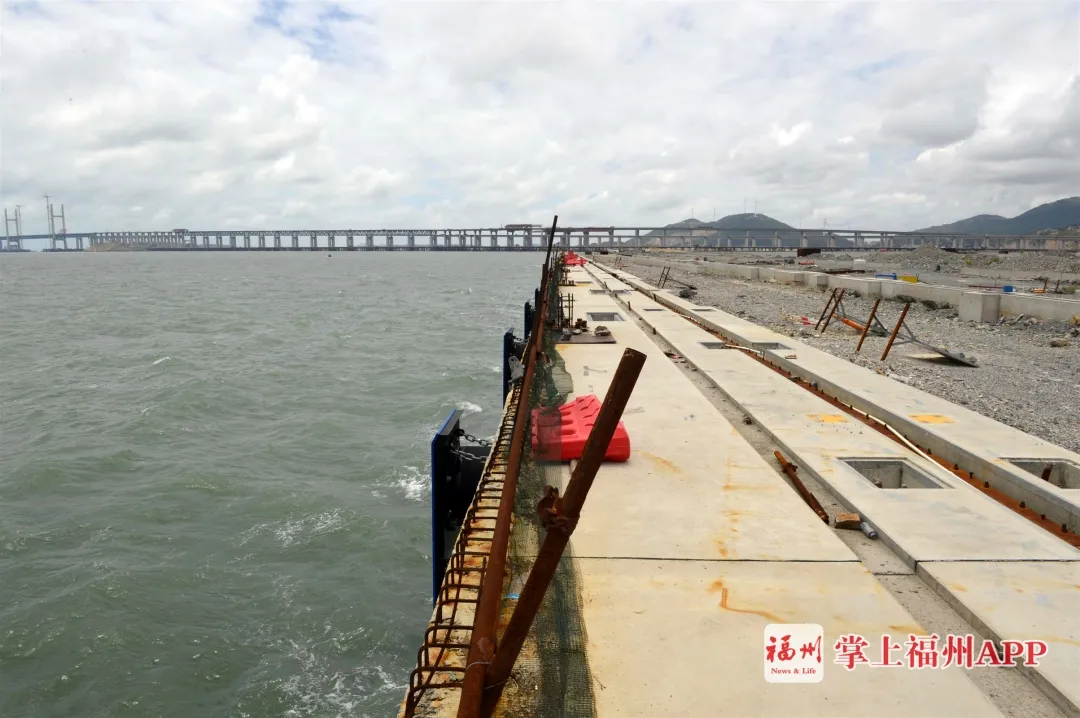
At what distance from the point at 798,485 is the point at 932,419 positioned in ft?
10.5

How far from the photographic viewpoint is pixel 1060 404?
10.7 meters

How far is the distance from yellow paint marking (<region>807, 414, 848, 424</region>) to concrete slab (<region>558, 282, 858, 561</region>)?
3.95 ft

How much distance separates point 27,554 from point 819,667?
419 inches

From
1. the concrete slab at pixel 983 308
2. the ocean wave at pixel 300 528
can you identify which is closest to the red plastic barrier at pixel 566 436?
the ocean wave at pixel 300 528

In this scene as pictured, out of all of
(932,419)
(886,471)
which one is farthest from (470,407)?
(886,471)

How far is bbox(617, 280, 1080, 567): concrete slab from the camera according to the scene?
17.3 feet

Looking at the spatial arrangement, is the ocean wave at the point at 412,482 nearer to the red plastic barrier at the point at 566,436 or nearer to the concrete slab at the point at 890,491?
the red plastic barrier at the point at 566,436

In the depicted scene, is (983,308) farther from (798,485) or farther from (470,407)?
(798,485)

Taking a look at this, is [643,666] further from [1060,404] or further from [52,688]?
[1060,404]

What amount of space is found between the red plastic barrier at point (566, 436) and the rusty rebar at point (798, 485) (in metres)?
1.55

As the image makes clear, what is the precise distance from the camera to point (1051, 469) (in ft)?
23.4

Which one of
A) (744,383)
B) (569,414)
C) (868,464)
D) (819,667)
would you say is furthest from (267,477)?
(819,667)

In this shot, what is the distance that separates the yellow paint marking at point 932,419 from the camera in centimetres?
855

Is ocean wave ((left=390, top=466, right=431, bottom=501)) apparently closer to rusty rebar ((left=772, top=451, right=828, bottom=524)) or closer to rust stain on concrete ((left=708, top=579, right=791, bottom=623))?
rusty rebar ((left=772, top=451, right=828, bottom=524))
